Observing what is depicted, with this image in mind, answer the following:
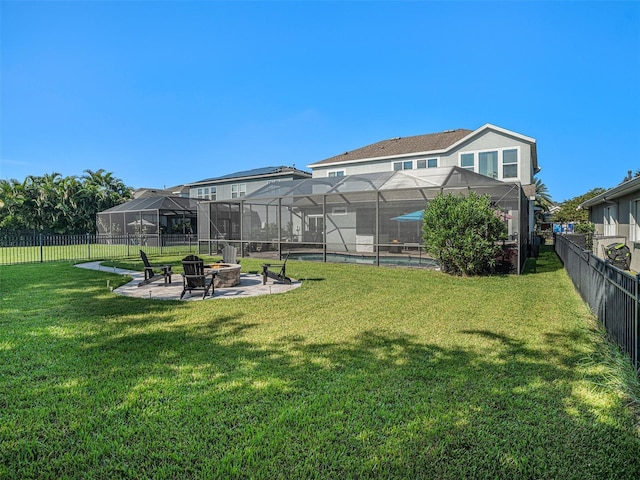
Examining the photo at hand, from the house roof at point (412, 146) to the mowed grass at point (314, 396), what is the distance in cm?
1914

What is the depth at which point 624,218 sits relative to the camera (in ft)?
46.7

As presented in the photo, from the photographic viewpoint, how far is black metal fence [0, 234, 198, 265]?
18406 millimetres

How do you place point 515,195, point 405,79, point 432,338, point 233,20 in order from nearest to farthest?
point 432,338
point 515,195
point 233,20
point 405,79

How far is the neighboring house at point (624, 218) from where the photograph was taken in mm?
11703

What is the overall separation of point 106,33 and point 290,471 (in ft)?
51.9

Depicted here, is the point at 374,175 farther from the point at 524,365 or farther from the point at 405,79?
the point at 524,365

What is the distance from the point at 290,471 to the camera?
235 centimetres

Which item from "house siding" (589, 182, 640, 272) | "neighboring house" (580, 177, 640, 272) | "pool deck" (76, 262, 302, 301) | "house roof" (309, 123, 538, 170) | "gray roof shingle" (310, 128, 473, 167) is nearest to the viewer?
"pool deck" (76, 262, 302, 301)

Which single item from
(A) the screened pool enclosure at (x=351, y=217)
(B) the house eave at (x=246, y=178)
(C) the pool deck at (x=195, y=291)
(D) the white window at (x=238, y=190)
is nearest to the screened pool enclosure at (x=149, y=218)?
(D) the white window at (x=238, y=190)

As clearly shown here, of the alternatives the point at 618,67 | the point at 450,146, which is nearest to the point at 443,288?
the point at 450,146

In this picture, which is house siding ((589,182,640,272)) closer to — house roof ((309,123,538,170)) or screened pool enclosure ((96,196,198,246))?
house roof ((309,123,538,170))

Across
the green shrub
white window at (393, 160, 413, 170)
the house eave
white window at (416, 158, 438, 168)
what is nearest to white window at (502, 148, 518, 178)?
white window at (416, 158, 438, 168)

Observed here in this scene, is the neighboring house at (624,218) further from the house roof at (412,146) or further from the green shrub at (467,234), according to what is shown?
the house roof at (412,146)

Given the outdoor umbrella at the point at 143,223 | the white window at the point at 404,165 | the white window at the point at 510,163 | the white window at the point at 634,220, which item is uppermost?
the white window at the point at 404,165
